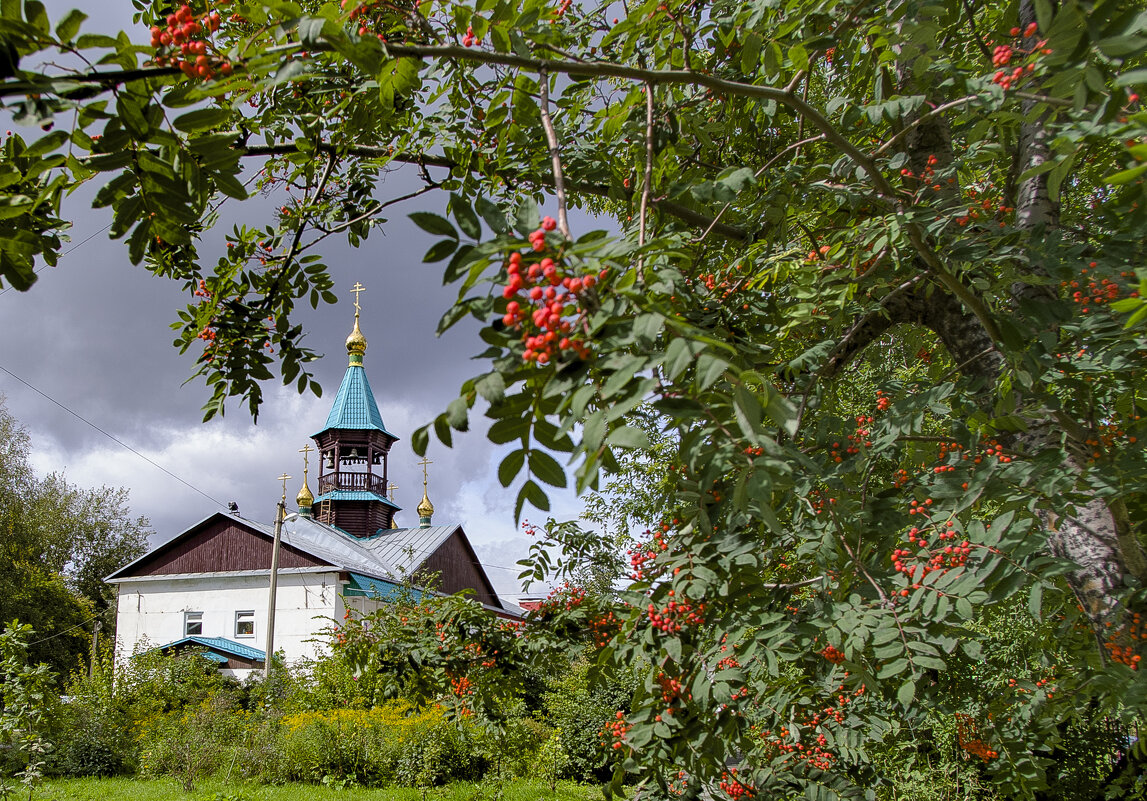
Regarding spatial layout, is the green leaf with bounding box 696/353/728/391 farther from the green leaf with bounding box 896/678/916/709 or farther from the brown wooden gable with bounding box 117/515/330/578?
the brown wooden gable with bounding box 117/515/330/578

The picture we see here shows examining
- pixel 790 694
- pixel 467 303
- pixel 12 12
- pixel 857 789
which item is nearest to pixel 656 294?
pixel 467 303

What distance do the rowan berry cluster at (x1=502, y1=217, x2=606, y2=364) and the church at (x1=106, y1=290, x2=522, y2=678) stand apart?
18423mm

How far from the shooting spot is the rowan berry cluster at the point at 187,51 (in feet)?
3.93

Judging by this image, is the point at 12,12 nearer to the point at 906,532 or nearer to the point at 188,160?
the point at 188,160

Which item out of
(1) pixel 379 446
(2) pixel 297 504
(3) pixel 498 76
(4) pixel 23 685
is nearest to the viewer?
(3) pixel 498 76

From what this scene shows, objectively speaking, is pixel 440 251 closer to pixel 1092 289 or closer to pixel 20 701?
pixel 1092 289

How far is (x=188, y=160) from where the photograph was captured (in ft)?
4.14

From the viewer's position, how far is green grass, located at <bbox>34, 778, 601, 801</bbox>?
834 centimetres

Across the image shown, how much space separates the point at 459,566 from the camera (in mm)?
28109

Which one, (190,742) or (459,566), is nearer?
(190,742)

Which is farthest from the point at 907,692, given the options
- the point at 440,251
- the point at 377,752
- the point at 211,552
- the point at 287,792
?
the point at 211,552

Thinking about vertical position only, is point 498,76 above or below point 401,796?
above

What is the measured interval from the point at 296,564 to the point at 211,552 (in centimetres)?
383

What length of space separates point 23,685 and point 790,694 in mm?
8168
